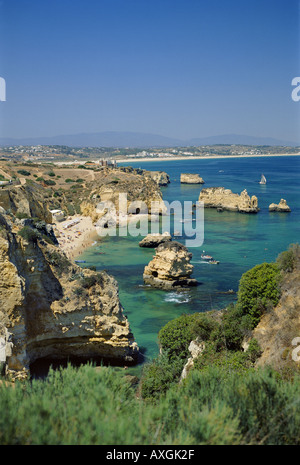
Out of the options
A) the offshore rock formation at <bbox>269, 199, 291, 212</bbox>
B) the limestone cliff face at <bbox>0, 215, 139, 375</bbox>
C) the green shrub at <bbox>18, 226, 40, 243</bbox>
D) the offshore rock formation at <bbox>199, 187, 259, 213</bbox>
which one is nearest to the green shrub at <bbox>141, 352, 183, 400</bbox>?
the limestone cliff face at <bbox>0, 215, 139, 375</bbox>

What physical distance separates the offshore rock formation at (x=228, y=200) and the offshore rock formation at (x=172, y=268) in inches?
1540

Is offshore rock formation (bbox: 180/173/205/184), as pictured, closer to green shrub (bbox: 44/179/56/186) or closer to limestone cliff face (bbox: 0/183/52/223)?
green shrub (bbox: 44/179/56/186)

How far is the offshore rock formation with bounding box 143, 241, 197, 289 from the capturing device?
34.2 metres

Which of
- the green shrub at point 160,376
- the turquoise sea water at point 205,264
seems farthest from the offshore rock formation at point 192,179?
the green shrub at point 160,376

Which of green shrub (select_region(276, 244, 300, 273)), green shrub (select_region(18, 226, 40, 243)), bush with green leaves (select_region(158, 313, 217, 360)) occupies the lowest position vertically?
A: bush with green leaves (select_region(158, 313, 217, 360))

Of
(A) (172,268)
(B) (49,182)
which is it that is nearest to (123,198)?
(B) (49,182)

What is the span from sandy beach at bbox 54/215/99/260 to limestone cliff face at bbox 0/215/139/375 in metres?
23.7

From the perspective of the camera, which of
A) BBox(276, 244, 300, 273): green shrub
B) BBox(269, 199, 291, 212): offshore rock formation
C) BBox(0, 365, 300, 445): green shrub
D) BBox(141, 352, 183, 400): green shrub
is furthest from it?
BBox(269, 199, 291, 212): offshore rock formation

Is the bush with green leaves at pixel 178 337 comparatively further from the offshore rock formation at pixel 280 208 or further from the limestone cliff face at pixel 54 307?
the offshore rock formation at pixel 280 208

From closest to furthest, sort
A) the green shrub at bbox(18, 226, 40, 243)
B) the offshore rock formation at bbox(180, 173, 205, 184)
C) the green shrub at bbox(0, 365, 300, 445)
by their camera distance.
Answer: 1. the green shrub at bbox(0, 365, 300, 445)
2. the green shrub at bbox(18, 226, 40, 243)
3. the offshore rock formation at bbox(180, 173, 205, 184)

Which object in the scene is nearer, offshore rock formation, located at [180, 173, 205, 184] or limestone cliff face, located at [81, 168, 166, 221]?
limestone cliff face, located at [81, 168, 166, 221]
